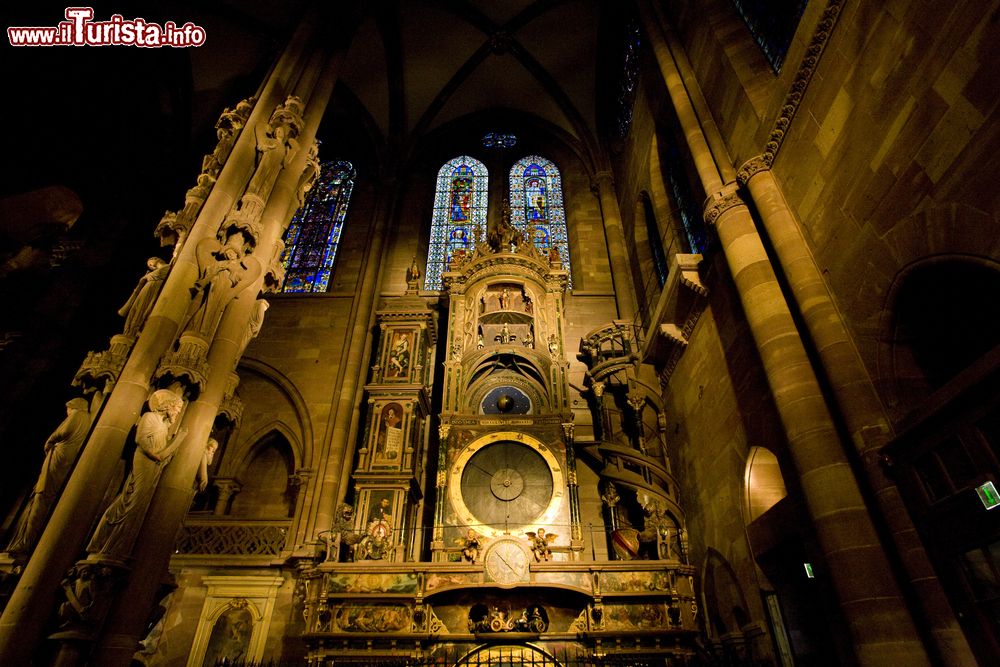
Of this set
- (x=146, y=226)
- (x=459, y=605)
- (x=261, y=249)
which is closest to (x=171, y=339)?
(x=261, y=249)

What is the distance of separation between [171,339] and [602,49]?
14808 millimetres

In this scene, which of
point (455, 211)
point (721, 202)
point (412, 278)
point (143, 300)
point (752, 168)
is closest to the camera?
point (143, 300)

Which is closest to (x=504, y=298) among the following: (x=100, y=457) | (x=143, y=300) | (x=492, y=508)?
(x=492, y=508)

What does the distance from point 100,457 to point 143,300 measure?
1.97 meters

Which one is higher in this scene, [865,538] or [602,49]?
[602,49]

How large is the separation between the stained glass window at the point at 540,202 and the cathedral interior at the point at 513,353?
0.85ft

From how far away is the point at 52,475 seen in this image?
174 inches

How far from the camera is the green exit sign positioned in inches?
124

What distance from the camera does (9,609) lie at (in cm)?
366

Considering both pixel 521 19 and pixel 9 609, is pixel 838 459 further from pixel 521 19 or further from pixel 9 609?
pixel 521 19

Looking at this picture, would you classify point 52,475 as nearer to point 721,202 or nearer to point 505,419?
point 505,419

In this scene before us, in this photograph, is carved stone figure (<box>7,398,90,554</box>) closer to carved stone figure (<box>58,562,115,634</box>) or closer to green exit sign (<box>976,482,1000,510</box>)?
carved stone figure (<box>58,562,115,634</box>)

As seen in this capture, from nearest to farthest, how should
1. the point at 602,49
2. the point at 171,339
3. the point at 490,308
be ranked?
the point at 171,339 → the point at 490,308 → the point at 602,49

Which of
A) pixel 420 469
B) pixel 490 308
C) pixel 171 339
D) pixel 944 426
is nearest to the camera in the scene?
pixel 944 426
